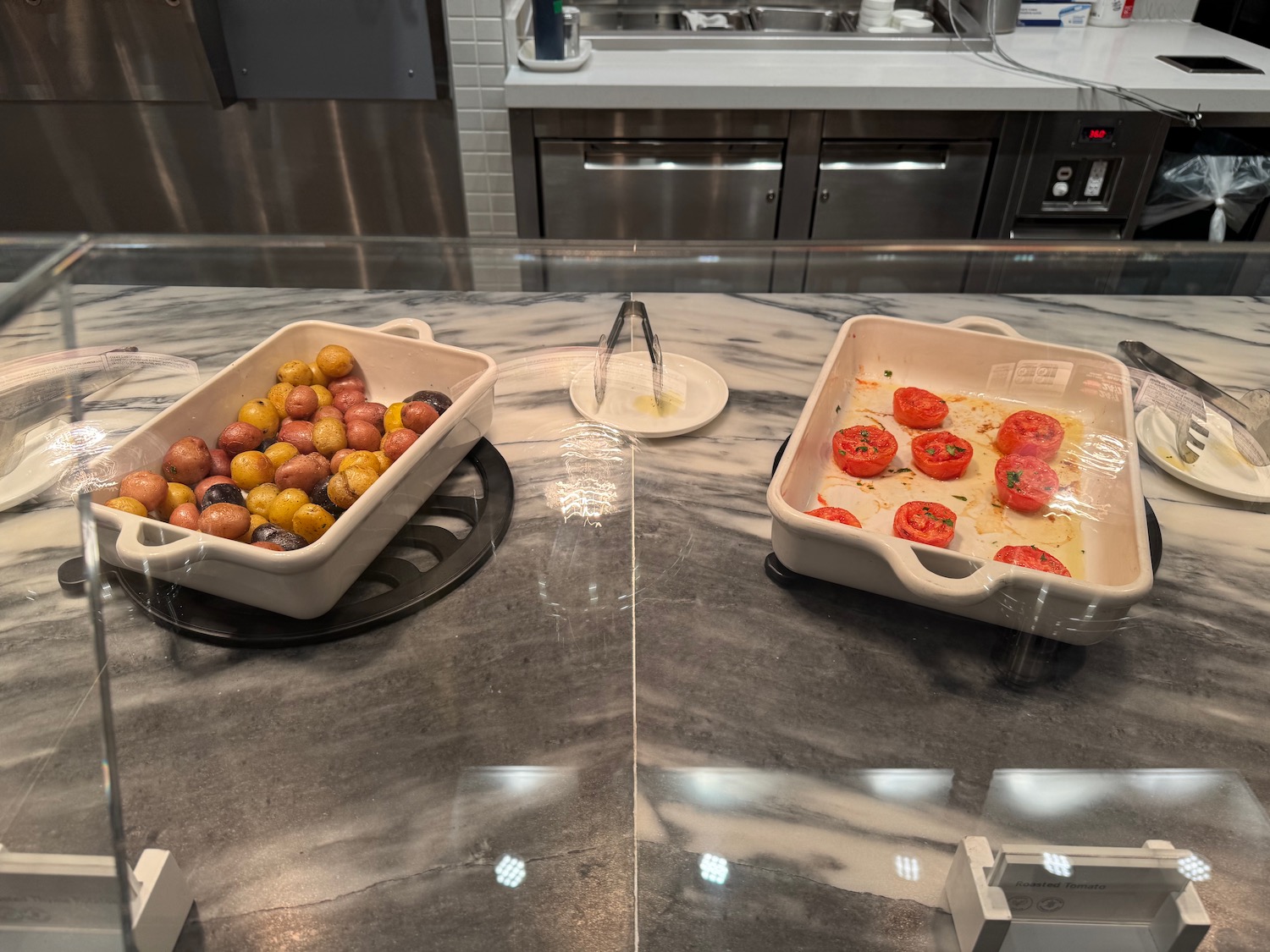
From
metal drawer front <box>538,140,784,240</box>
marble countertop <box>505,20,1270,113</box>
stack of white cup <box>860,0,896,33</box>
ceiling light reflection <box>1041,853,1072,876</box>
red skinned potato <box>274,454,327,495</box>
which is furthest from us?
stack of white cup <box>860,0,896,33</box>

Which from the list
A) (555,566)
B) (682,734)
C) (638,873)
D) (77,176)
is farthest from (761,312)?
(77,176)

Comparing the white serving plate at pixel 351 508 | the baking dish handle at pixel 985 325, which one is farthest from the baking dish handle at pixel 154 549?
the baking dish handle at pixel 985 325

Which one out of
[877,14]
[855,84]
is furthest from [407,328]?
[877,14]

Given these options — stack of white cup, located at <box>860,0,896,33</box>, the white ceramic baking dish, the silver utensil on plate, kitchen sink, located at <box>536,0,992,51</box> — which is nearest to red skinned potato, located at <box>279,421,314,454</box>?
the white ceramic baking dish

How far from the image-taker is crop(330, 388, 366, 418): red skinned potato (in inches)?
31.5

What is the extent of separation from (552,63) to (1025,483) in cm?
160

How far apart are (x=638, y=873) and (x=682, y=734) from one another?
10cm

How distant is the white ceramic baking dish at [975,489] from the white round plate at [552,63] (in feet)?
4.38

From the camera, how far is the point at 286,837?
1.66 feet

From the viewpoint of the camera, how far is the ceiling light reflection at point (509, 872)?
0.48m

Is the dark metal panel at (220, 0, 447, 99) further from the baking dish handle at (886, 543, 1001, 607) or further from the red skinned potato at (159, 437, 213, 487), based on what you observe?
the baking dish handle at (886, 543, 1001, 607)

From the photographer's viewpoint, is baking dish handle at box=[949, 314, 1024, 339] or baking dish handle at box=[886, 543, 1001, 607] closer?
baking dish handle at box=[886, 543, 1001, 607]

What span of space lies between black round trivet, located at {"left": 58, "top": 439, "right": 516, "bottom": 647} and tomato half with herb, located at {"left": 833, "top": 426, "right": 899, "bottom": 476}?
29 cm

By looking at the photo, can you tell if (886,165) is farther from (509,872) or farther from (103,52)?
(509,872)
